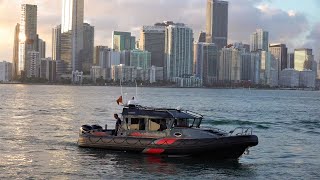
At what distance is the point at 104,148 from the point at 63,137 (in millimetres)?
11172

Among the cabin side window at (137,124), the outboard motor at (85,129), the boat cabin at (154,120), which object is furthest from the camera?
the outboard motor at (85,129)

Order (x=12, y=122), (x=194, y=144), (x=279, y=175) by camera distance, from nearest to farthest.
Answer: (x=279, y=175)
(x=194, y=144)
(x=12, y=122)

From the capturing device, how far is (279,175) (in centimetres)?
3019

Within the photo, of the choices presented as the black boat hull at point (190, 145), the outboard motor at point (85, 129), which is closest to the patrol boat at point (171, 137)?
the black boat hull at point (190, 145)

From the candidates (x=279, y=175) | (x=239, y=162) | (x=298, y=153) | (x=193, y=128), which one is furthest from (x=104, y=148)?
(x=298, y=153)

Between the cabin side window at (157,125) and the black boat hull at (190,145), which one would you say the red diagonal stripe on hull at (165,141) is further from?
the cabin side window at (157,125)

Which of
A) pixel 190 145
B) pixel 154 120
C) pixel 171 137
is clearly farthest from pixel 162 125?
pixel 190 145

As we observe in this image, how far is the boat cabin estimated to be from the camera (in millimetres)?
33281

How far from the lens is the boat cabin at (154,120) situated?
3328 centimetres

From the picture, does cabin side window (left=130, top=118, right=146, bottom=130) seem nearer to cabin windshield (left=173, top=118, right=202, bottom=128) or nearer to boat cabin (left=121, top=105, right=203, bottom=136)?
boat cabin (left=121, top=105, right=203, bottom=136)

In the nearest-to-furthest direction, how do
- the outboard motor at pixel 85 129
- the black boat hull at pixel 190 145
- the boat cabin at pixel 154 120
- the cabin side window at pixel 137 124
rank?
1. the black boat hull at pixel 190 145
2. the boat cabin at pixel 154 120
3. the cabin side window at pixel 137 124
4. the outboard motor at pixel 85 129

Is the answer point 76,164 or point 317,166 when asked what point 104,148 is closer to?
point 76,164

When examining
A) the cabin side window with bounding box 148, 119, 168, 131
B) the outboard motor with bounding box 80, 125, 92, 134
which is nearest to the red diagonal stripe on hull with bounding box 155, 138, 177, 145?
the cabin side window with bounding box 148, 119, 168, 131

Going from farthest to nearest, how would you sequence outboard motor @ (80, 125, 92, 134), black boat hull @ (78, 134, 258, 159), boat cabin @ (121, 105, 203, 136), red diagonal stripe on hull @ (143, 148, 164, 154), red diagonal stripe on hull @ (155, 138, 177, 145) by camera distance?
outboard motor @ (80, 125, 92, 134), red diagonal stripe on hull @ (143, 148, 164, 154), boat cabin @ (121, 105, 203, 136), red diagonal stripe on hull @ (155, 138, 177, 145), black boat hull @ (78, 134, 258, 159)
